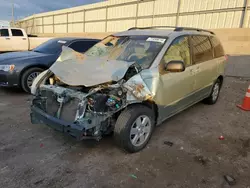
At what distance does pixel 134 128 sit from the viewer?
2.77 m

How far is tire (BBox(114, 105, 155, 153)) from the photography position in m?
2.62

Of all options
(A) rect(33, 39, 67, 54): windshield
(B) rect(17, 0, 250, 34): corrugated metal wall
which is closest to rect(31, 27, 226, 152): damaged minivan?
(A) rect(33, 39, 67, 54): windshield

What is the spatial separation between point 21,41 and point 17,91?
304 inches

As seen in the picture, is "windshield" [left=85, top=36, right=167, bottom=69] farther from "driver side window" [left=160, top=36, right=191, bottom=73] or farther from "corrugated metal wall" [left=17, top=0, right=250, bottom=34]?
"corrugated metal wall" [left=17, top=0, right=250, bottom=34]

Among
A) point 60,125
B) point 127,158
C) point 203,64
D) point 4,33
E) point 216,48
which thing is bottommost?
point 127,158

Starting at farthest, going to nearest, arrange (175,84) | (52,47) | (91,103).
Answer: (52,47) → (175,84) → (91,103)

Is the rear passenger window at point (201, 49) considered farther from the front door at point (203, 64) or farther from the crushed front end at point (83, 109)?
the crushed front end at point (83, 109)

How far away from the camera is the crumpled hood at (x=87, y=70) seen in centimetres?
267

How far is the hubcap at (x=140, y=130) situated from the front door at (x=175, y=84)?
321 millimetres

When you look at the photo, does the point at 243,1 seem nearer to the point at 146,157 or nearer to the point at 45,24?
the point at 146,157

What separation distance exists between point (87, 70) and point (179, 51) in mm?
1671

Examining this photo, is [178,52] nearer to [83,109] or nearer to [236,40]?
[83,109]

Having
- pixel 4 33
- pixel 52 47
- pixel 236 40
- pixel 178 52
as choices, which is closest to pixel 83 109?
pixel 178 52

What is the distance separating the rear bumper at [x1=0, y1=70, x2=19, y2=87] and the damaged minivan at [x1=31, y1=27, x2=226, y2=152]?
2285 mm
